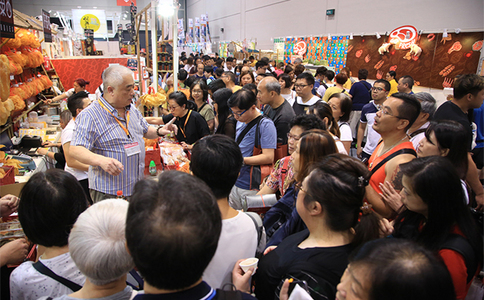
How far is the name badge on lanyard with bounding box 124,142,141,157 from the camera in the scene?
2.50 metres

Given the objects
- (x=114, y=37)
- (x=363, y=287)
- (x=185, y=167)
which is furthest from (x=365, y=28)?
(x=114, y=37)

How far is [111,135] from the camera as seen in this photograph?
95.4 inches

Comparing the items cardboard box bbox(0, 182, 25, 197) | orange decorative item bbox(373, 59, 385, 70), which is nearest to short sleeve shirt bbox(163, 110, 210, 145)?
cardboard box bbox(0, 182, 25, 197)

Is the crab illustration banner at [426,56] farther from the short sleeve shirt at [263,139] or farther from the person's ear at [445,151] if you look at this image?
the short sleeve shirt at [263,139]

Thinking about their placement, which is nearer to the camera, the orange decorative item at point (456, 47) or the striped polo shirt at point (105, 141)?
the striped polo shirt at point (105, 141)

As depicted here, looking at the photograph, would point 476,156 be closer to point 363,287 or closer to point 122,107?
point 363,287

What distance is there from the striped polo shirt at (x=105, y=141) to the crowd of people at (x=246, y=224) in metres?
0.01

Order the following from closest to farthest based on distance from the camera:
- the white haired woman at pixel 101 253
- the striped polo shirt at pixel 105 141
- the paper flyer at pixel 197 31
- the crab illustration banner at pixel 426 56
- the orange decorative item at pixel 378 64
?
the white haired woman at pixel 101 253 → the striped polo shirt at pixel 105 141 → the crab illustration banner at pixel 426 56 → the orange decorative item at pixel 378 64 → the paper flyer at pixel 197 31

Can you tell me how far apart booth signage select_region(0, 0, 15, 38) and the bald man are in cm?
283

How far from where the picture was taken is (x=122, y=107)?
2.51 metres

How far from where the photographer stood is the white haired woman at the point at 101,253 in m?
0.95

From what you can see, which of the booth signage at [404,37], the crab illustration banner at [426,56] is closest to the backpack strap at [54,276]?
the crab illustration banner at [426,56]

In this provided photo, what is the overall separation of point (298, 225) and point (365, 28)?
9.65 meters

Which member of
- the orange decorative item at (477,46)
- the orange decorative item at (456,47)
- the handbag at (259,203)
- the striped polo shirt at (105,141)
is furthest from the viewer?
the orange decorative item at (456,47)
